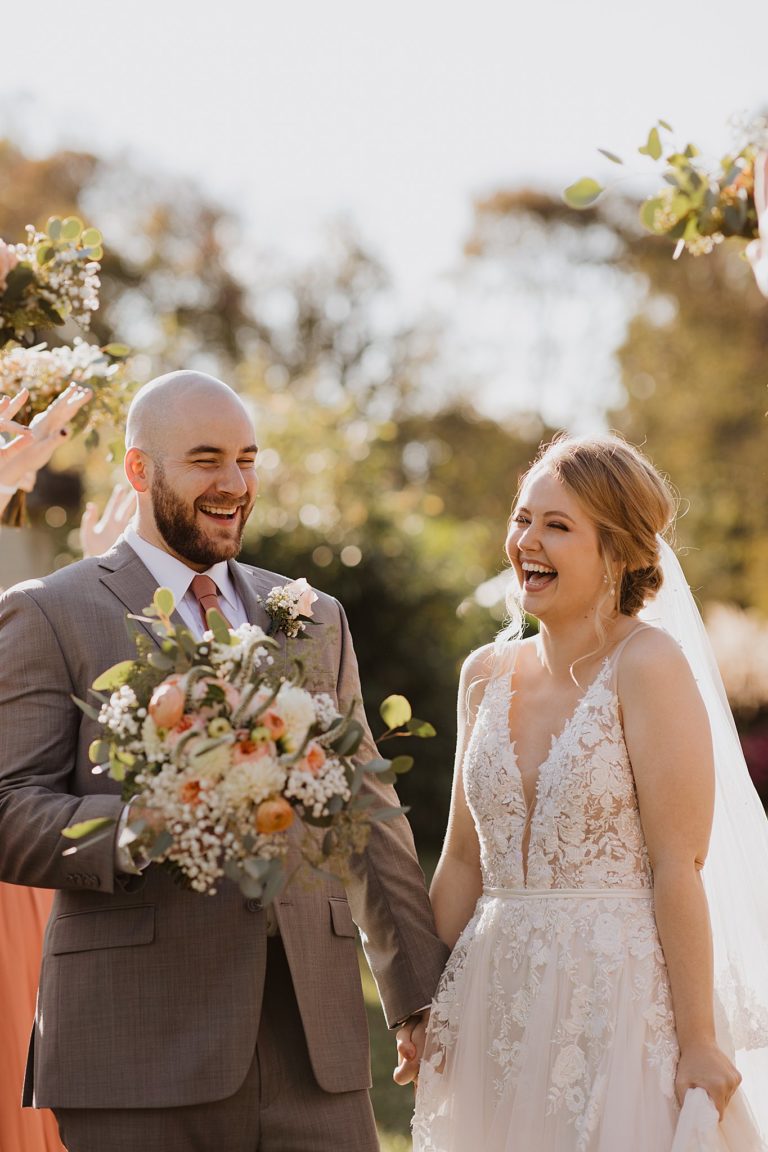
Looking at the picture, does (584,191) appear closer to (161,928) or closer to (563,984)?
(563,984)

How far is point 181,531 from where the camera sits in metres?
3.53

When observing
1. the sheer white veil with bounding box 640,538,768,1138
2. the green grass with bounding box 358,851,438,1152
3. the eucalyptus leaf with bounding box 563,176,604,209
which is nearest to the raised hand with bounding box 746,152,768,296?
the eucalyptus leaf with bounding box 563,176,604,209

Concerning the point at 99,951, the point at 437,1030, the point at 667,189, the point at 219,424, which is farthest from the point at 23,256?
the point at 437,1030

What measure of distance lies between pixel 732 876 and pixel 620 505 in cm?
109

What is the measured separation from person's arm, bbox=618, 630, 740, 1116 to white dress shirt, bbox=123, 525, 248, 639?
1049mm

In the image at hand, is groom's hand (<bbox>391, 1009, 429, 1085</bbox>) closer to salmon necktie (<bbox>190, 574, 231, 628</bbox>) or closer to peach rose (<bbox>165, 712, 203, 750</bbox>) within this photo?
salmon necktie (<bbox>190, 574, 231, 628</bbox>)

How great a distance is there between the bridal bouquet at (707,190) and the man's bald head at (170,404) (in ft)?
3.77

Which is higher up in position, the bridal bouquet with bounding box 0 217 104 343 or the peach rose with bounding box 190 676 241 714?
the bridal bouquet with bounding box 0 217 104 343

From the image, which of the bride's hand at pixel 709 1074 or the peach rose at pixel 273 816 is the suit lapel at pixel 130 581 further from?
the bride's hand at pixel 709 1074

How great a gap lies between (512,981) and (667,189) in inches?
91.4

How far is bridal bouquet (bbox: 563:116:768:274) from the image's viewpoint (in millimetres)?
3984

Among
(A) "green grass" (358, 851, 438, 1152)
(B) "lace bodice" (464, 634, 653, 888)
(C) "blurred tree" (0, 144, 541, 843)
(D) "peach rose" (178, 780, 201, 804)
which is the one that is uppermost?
(C) "blurred tree" (0, 144, 541, 843)

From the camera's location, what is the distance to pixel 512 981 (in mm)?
3619

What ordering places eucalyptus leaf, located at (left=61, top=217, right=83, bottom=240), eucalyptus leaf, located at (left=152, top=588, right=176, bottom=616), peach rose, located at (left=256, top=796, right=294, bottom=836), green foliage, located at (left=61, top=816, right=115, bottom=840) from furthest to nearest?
eucalyptus leaf, located at (left=61, top=217, right=83, bottom=240), eucalyptus leaf, located at (left=152, top=588, right=176, bottom=616), green foliage, located at (left=61, top=816, right=115, bottom=840), peach rose, located at (left=256, top=796, right=294, bottom=836)
